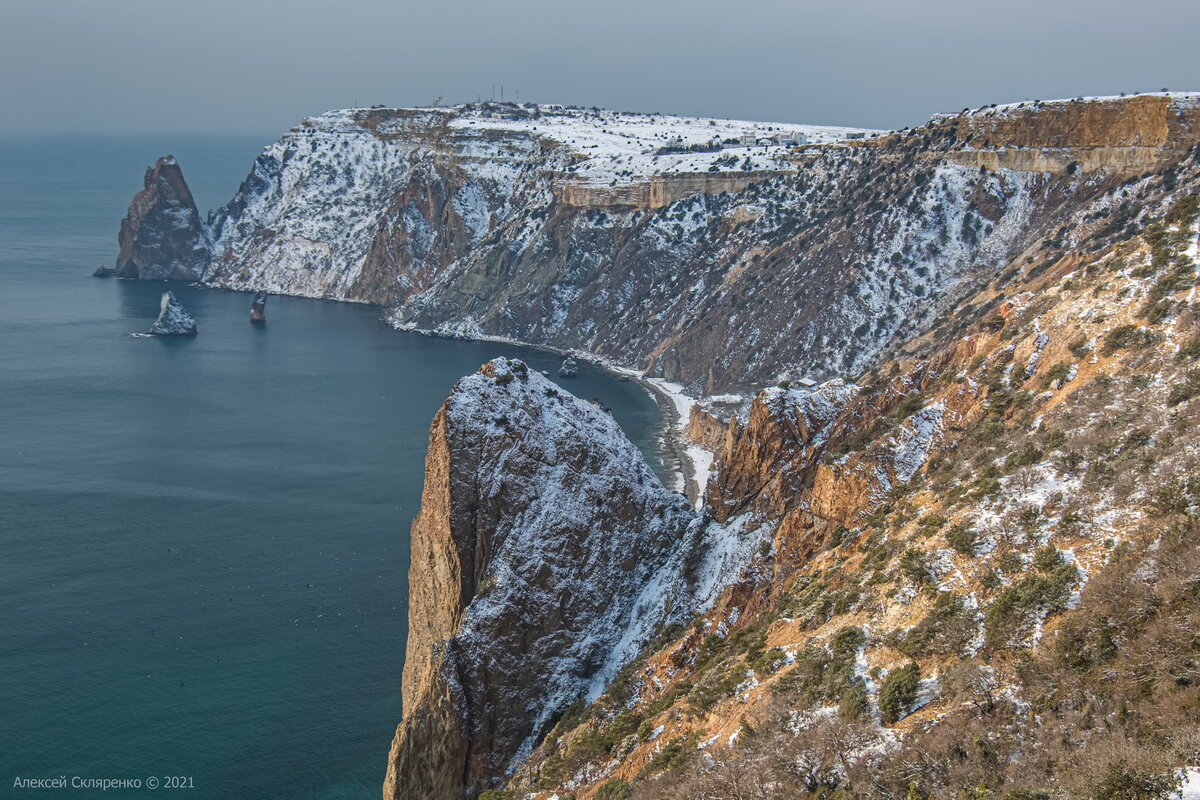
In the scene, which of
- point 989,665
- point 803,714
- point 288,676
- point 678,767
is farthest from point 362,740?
point 989,665

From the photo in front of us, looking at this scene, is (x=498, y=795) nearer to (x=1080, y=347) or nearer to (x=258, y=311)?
(x=1080, y=347)

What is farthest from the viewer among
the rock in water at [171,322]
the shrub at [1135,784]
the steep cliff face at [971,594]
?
the rock in water at [171,322]

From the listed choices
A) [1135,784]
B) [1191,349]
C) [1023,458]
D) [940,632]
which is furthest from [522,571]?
[1135,784]

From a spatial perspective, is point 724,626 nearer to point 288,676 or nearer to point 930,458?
point 930,458

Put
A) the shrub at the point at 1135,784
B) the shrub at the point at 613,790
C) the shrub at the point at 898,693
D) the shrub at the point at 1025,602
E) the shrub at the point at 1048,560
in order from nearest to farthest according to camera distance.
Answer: the shrub at the point at 1135,784
the shrub at the point at 898,693
the shrub at the point at 1025,602
the shrub at the point at 1048,560
the shrub at the point at 613,790

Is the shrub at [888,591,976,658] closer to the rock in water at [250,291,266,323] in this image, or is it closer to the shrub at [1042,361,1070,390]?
the shrub at [1042,361,1070,390]

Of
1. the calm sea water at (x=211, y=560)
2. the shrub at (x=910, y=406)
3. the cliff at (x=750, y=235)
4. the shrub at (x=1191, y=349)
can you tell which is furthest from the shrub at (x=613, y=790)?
the cliff at (x=750, y=235)

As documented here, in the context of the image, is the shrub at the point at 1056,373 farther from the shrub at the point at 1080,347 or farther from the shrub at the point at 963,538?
the shrub at the point at 963,538
